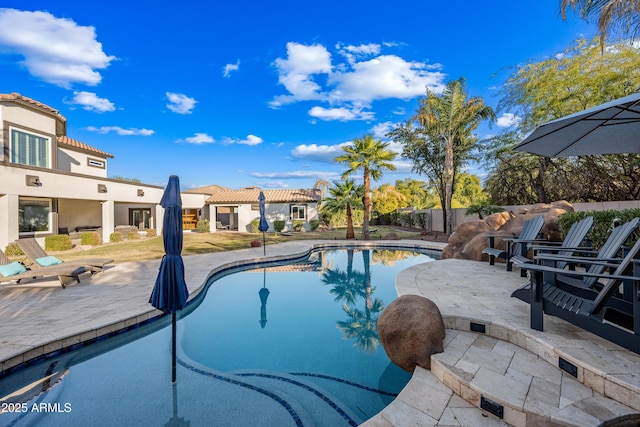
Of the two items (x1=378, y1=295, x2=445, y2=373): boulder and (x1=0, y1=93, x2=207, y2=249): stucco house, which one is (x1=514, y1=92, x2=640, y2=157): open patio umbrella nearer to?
(x1=378, y1=295, x2=445, y2=373): boulder

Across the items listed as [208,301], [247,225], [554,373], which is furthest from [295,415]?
[247,225]

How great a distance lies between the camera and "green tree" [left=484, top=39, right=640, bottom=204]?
474 inches

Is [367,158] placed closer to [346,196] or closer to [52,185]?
[346,196]

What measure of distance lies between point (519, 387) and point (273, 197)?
24399 mm

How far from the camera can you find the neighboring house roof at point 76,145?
675 inches

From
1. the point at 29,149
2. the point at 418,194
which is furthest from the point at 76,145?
the point at 418,194

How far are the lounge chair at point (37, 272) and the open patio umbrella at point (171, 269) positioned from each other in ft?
17.5

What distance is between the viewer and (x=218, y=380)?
152 inches

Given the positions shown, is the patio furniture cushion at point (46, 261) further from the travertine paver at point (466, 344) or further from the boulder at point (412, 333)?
the boulder at point (412, 333)

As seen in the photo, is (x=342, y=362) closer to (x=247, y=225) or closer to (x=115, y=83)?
(x=247, y=225)

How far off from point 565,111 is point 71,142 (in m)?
29.0

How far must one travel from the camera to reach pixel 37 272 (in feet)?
22.8

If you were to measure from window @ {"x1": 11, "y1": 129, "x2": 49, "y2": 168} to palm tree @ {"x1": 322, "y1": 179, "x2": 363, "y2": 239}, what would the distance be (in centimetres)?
1602

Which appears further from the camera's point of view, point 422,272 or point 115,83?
point 115,83
